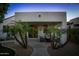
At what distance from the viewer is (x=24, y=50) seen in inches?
343

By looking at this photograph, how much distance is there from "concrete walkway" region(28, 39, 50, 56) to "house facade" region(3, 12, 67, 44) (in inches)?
5.1

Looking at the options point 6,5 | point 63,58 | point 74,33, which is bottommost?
point 63,58

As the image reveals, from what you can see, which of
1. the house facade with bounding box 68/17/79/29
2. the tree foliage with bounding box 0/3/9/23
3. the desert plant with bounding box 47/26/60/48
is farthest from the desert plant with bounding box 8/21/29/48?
the house facade with bounding box 68/17/79/29

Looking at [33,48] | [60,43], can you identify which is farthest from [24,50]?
[60,43]

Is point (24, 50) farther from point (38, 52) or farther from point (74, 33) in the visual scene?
point (74, 33)

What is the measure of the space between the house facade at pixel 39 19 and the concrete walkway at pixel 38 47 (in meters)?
0.13

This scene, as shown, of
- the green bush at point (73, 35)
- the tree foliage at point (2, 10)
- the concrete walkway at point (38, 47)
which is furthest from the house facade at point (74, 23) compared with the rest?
the tree foliage at point (2, 10)

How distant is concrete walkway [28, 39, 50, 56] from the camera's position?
343 inches

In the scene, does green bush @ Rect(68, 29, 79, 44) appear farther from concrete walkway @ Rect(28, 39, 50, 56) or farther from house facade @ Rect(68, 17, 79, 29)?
concrete walkway @ Rect(28, 39, 50, 56)

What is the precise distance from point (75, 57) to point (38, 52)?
789 millimetres

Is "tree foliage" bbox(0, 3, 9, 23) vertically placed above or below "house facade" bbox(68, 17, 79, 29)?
above

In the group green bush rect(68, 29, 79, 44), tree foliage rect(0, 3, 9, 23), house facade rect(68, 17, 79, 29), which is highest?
tree foliage rect(0, 3, 9, 23)

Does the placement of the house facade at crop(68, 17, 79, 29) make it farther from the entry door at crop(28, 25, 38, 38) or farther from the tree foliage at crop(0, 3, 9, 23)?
the tree foliage at crop(0, 3, 9, 23)

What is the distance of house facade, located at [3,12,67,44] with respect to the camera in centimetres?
866
